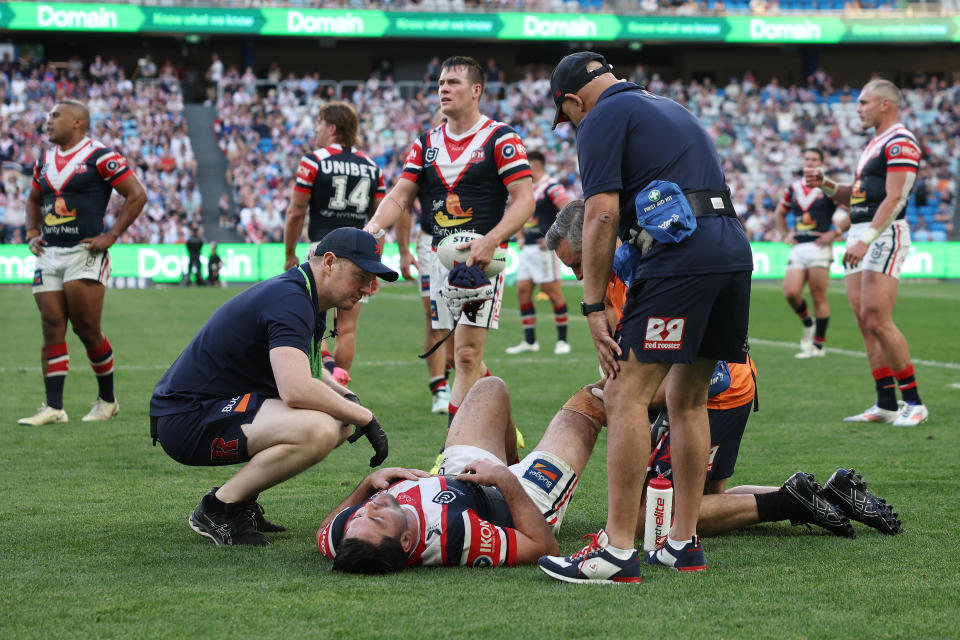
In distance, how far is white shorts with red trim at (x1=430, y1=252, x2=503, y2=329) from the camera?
734 centimetres

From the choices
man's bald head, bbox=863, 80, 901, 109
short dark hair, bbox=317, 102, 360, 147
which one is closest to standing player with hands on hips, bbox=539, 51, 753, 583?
man's bald head, bbox=863, 80, 901, 109

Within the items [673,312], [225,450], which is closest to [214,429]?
[225,450]

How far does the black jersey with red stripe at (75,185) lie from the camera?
28.4 ft

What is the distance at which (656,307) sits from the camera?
14.1 ft

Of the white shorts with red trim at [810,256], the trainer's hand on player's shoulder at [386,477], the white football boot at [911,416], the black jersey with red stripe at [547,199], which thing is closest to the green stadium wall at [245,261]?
the white shorts with red trim at [810,256]

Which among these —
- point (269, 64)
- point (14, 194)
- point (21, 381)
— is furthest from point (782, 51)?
point (21, 381)

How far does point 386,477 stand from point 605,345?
1078mm

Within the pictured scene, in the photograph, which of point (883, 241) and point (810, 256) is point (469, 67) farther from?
point (810, 256)

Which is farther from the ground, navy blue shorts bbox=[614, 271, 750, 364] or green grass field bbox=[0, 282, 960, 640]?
navy blue shorts bbox=[614, 271, 750, 364]

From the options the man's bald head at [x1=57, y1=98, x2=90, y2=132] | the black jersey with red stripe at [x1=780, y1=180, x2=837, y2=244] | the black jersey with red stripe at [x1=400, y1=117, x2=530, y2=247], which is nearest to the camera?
the black jersey with red stripe at [x1=400, y1=117, x2=530, y2=247]

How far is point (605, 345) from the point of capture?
4332 millimetres

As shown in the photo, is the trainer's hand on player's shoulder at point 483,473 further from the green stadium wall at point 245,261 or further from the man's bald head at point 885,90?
the green stadium wall at point 245,261

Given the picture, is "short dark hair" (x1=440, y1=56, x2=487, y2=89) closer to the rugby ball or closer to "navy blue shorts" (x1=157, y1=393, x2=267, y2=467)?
the rugby ball

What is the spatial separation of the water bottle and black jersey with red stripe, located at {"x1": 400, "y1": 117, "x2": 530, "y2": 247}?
10.1 feet
